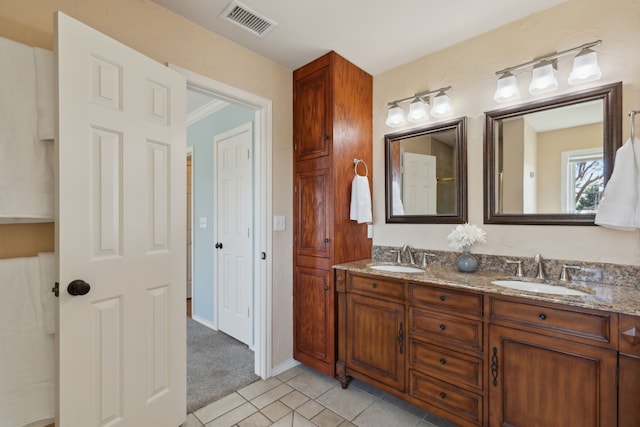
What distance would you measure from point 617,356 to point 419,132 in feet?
5.75

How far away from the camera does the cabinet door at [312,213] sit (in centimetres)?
229

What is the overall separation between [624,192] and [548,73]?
2.59 ft

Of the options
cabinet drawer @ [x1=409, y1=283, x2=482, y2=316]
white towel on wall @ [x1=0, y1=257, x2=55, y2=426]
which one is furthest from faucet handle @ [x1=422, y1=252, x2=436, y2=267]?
white towel on wall @ [x1=0, y1=257, x2=55, y2=426]

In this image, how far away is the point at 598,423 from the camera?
4.06ft

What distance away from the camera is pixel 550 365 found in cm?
135

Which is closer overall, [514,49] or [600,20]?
[600,20]

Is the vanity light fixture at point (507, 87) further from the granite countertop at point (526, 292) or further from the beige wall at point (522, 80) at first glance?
the granite countertop at point (526, 292)

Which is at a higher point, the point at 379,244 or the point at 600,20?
the point at 600,20

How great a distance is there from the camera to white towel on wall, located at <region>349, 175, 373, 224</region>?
2283mm

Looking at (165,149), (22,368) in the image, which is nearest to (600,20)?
(165,149)

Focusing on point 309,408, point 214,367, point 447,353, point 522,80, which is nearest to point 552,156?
point 522,80

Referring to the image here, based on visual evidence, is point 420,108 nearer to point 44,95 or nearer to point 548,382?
point 548,382

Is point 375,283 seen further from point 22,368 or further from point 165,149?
point 22,368

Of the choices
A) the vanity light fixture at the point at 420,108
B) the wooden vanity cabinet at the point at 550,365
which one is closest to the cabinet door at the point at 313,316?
the wooden vanity cabinet at the point at 550,365
